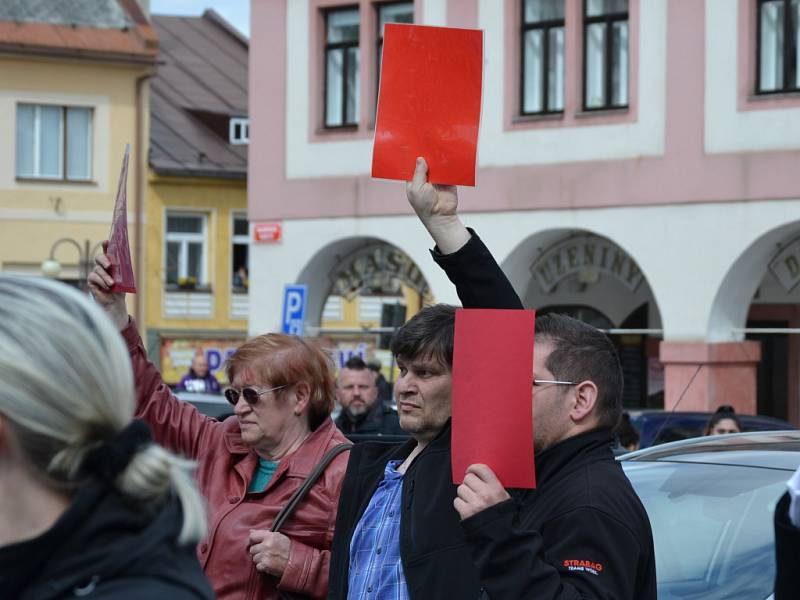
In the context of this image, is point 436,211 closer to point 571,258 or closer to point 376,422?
point 376,422

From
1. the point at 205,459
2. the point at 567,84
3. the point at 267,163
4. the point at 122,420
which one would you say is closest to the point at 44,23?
the point at 267,163

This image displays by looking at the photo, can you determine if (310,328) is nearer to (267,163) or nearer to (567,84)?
(267,163)

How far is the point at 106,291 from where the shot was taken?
4543mm

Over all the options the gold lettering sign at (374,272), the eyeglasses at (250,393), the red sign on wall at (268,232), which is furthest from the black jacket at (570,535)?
the red sign on wall at (268,232)

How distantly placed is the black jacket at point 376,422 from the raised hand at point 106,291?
6.80m

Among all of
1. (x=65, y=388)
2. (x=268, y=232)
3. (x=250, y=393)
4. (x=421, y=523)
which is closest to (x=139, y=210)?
(x=268, y=232)

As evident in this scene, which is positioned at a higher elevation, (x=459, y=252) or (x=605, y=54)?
(x=605, y=54)

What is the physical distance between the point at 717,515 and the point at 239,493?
4.96 feet

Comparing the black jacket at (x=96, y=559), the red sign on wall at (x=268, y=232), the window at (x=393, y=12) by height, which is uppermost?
the window at (x=393, y=12)

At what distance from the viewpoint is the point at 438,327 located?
4199mm

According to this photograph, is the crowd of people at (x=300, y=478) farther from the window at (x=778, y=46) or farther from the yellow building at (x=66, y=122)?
the yellow building at (x=66, y=122)

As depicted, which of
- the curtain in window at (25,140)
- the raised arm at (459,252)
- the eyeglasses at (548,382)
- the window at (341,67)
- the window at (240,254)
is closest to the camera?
the eyeglasses at (548,382)

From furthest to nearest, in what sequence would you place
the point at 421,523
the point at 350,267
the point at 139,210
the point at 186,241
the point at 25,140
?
the point at 186,241
the point at 139,210
the point at 25,140
the point at 350,267
the point at 421,523

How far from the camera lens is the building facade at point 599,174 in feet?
65.8
